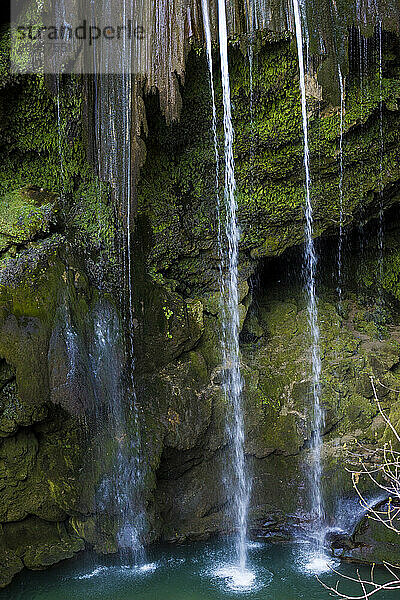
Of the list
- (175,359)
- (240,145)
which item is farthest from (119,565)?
(240,145)

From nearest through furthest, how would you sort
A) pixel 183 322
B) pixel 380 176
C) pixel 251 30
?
pixel 251 30, pixel 183 322, pixel 380 176

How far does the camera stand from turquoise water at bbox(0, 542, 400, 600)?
6539mm

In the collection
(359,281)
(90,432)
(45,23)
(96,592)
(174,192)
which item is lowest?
(96,592)

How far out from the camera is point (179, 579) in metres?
6.87

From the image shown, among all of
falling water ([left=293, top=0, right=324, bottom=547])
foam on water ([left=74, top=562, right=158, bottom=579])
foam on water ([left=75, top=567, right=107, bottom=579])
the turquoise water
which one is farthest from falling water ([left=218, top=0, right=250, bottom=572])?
foam on water ([left=75, top=567, right=107, bottom=579])

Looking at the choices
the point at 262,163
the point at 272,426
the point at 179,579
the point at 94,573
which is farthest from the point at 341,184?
the point at 94,573

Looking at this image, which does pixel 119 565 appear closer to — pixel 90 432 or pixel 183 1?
pixel 90 432

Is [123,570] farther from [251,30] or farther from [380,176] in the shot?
[251,30]

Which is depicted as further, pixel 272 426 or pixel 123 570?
pixel 272 426

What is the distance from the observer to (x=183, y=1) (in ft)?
21.3

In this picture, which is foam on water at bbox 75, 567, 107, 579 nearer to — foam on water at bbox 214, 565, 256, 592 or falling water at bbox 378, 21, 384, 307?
foam on water at bbox 214, 565, 256, 592

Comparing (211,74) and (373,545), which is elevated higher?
(211,74)

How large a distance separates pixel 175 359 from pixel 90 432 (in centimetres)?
135

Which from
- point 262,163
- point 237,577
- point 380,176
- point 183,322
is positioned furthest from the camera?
point 380,176
